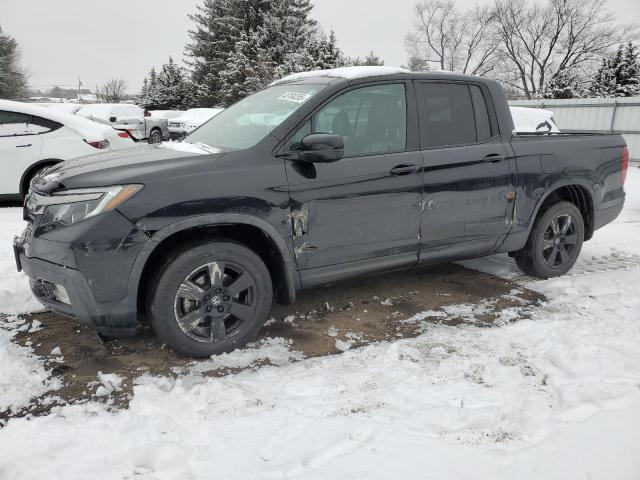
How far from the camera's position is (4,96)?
121 feet

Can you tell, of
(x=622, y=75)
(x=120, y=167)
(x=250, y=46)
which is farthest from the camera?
(x=250, y=46)

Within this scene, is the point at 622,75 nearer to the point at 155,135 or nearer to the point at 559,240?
the point at 155,135

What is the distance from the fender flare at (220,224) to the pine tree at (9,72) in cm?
4112

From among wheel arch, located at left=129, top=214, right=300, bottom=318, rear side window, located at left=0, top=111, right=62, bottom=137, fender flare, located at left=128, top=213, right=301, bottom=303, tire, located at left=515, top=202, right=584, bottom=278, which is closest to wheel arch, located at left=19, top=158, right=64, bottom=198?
rear side window, located at left=0, top=111, right=62, bottom=137

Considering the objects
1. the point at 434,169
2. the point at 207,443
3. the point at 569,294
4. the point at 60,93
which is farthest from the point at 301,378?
the point at 60,93

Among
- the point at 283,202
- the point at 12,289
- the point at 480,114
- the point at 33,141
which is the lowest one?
the point at 12,289

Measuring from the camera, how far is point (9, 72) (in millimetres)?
38406

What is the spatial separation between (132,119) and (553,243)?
17764 mm

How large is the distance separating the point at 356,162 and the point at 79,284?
1.86 metres

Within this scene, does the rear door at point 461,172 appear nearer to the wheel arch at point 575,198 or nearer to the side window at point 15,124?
the wheel arch at point 575,198

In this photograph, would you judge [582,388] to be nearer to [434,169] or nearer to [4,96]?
[434,169]

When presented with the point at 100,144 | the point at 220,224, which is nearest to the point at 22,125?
the point at 100,144

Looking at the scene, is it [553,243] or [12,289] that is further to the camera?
[553,243]

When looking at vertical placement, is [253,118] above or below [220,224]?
above
